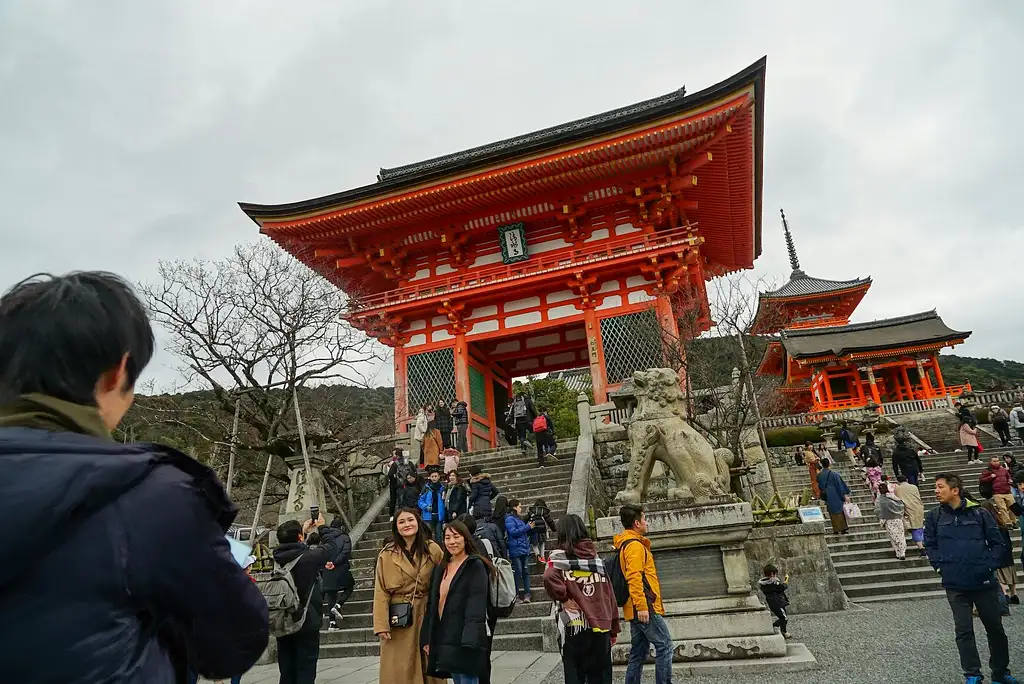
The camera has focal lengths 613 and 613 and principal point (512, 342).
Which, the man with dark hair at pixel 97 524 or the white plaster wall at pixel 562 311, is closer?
the man with dark hair at pixel 97 524

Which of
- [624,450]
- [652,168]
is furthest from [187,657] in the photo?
[652,168]

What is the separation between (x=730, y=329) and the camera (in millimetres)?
13250

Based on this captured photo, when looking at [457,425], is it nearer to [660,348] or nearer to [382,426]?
[382,426]

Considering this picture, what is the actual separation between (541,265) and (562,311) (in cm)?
134

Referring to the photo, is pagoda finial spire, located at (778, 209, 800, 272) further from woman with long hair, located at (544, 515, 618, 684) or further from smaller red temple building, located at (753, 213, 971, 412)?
woman with long hair, located at (544, 515, 618, 684)

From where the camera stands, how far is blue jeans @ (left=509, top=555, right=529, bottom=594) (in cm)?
730

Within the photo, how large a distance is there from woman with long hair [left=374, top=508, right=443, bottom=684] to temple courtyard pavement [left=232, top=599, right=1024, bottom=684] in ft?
6.24

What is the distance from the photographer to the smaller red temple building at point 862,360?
26.6 meters

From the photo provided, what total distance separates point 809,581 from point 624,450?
459cm

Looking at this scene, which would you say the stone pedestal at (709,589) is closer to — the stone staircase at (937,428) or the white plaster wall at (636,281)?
the white plaster wall at (636,281)

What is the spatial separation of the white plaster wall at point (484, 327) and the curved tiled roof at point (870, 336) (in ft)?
55.4

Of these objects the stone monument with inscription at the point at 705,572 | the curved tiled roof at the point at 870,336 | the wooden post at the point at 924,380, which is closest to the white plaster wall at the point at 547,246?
the stone monument with inscription at the point at 705,572

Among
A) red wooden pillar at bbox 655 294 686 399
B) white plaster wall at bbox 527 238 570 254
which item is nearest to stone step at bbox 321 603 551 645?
red wooden pillar at bbox 655 294 686 399

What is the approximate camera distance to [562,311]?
1628cm
